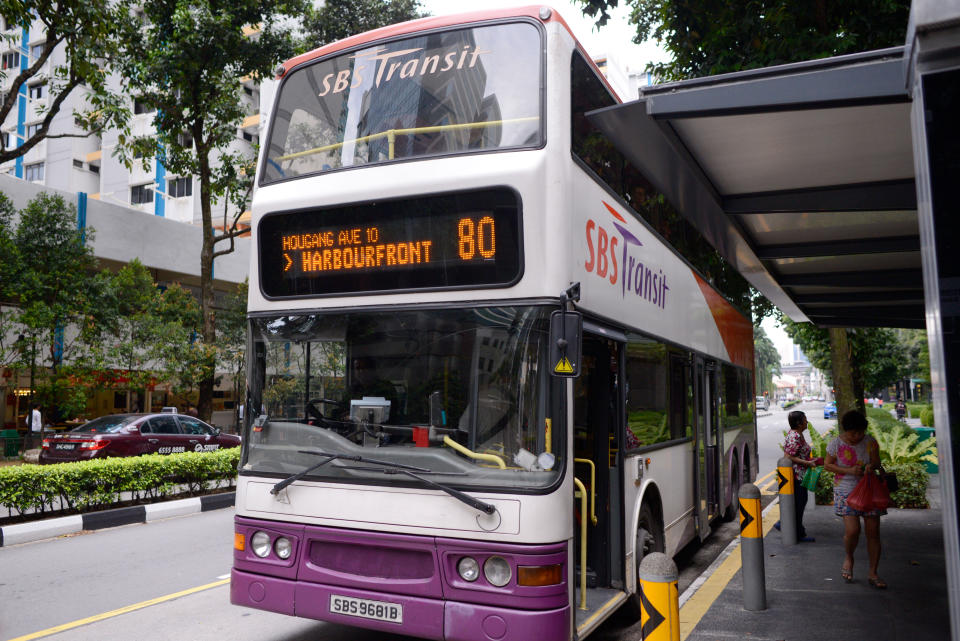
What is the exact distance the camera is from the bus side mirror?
166 inches

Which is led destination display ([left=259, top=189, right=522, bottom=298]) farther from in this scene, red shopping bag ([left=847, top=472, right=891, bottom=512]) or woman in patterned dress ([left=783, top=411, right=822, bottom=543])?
woman in patterned dress ([left=783, top=411, right=822, bottom=543])

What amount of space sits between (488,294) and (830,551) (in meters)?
6.04

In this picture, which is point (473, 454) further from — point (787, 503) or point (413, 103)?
point (787, 503)

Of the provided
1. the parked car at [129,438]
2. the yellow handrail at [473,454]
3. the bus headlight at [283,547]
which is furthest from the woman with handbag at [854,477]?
the parked car at [129,438]

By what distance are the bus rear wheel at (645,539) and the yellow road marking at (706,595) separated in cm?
39

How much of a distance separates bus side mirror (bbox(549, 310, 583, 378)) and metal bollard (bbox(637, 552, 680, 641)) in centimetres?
107

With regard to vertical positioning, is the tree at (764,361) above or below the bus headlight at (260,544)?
above

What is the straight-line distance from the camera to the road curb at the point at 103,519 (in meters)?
9.66

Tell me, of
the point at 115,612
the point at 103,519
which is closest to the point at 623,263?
the point at 115,612

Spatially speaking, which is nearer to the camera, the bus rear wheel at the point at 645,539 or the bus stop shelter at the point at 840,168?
the bus stop shelter at the point at 840,168

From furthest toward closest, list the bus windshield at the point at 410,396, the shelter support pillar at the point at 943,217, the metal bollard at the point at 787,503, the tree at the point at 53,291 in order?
the tree at the point at 53,291, the metal bollard at the point at 787,503, the bus windshield at the point at 410,396, the shelter support pillar at the point at 943,217

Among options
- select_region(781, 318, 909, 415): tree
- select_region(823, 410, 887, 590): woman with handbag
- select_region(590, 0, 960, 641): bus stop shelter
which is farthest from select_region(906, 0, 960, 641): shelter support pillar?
select_region(781, 318, 909, 415): tree

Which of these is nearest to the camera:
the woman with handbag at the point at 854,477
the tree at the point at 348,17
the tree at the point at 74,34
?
the woman with handbag at the point at 854,477

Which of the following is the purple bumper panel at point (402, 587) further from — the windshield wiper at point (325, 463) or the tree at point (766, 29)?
the tree at point (766, 29)
